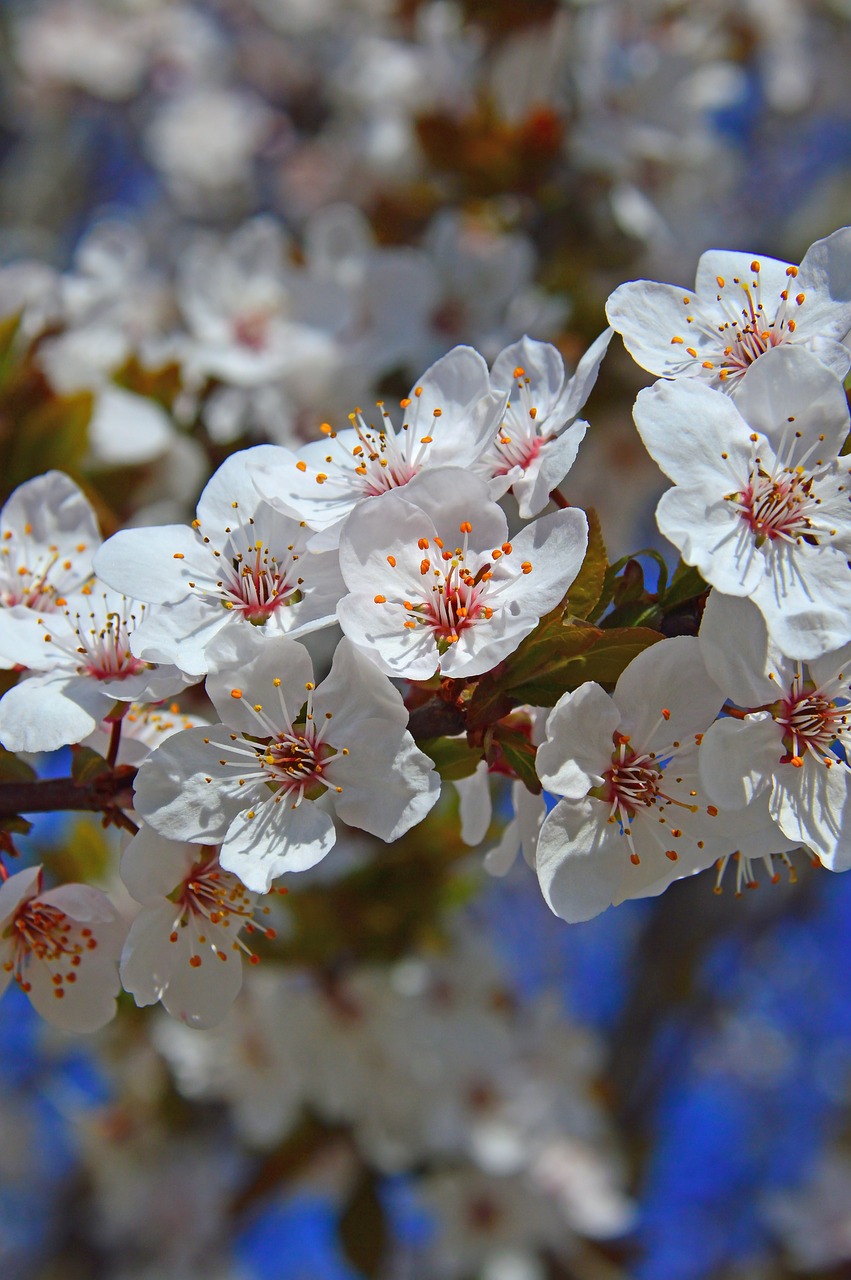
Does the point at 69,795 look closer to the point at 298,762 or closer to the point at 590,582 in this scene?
the point at 298,762

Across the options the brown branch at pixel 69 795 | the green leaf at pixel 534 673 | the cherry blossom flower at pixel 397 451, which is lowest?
the brown branch at pixel 69 795

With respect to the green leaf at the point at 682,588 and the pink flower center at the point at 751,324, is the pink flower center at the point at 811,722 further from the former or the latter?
the pink flower center at the point at 751,324

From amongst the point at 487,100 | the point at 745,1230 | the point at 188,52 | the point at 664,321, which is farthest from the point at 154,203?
the point at 745,1230

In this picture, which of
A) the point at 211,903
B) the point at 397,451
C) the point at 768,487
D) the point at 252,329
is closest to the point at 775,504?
the point at 768,487

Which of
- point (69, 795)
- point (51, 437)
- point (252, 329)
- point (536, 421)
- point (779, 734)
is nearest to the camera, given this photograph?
point (779, 734)

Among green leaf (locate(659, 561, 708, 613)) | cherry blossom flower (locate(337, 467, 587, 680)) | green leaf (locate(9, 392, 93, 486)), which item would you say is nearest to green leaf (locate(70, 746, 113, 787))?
cherry blossom flower (locate(337, 467, 587, 680))

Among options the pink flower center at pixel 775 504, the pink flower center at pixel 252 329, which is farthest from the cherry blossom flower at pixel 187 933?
the pink flower center at pixel 252 329
